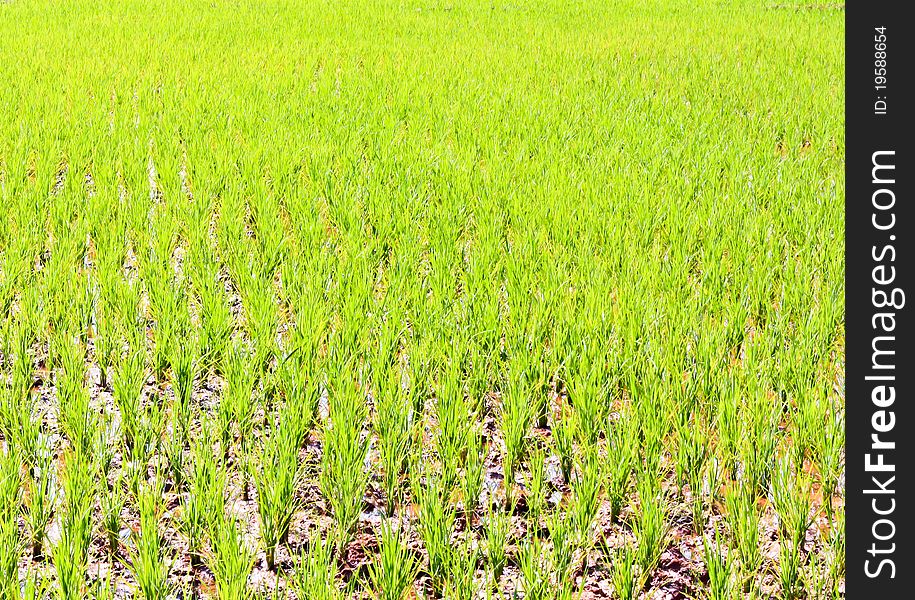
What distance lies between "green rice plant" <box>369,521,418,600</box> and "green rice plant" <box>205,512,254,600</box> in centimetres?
23

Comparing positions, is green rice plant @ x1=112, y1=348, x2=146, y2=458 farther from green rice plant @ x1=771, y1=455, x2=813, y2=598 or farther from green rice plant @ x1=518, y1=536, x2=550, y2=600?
green rice plant @ x1=771, y1=455, x2=813, y2=598

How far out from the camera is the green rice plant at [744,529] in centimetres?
177

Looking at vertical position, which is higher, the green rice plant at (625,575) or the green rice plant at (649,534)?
the green rice plant at (649,534)

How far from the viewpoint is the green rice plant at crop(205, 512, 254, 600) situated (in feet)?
5.34

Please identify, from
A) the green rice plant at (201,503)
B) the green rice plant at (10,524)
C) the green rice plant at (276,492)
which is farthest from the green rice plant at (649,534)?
the green rice plant at (10,524)

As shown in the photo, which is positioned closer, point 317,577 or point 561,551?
point 317,577

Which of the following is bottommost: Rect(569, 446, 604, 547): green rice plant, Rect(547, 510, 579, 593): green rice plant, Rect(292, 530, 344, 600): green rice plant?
Rect(292, 530, 344, 600): green rice plant

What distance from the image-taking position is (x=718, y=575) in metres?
1.65

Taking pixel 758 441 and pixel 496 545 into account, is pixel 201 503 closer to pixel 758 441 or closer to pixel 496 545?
pixel 496 545

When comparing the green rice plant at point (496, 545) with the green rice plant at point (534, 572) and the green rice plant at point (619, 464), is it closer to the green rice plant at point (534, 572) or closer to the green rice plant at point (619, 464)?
the green rice plant at point (534, 572)

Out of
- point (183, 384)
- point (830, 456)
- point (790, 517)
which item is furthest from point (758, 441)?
point (183, 384)

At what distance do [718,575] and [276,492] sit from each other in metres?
0.88

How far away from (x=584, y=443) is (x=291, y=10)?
948 cm

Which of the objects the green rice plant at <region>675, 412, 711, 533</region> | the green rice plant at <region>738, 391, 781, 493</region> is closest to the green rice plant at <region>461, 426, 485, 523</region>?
the green rice plant at <region>675, 412, 711, 533</region>
